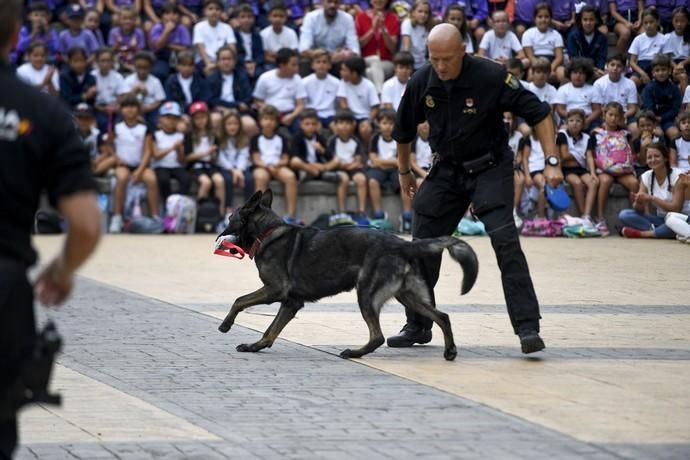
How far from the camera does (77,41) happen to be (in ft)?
59.9

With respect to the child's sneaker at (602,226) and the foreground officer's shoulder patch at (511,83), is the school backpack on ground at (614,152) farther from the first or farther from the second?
the foreground officer's shoulder patch at (511,83)

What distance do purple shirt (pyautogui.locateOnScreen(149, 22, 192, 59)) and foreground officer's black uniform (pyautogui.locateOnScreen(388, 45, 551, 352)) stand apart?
10583mm

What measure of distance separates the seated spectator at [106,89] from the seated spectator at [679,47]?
6994 mm

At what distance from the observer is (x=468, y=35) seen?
692 inches

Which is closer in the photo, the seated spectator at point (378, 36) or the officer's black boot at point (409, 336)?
the officer's black boot at point (409, 336)

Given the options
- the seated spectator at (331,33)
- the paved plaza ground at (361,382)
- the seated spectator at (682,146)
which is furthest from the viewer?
the seated spectator at (331,33)

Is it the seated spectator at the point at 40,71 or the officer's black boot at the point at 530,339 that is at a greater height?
the seated spectator at the point at 40,71

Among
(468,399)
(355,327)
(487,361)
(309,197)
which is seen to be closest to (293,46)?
(309,197)

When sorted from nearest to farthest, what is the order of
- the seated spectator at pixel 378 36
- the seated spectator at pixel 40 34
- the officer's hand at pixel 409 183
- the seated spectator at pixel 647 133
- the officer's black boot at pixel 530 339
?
the officer's black boot at pixel 530 339, the officer's hand at pixel 409 183, the seated spectator at pixel 647 133, the seated spectator at pixel 40 34, the seated spectator at pixel 378 36

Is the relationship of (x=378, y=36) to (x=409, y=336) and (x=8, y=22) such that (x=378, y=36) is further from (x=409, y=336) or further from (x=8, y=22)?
(x=8, y=22)

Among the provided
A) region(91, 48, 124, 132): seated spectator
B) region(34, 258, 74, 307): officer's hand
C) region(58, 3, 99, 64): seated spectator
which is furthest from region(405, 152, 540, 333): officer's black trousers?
region(58, 3, 99, 64): seated spectator

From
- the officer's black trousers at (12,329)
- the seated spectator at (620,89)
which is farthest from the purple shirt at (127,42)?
the officer's black trousers at (12,329)

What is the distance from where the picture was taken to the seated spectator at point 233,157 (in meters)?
17.4

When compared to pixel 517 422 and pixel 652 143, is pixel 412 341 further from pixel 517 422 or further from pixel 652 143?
pixel 652 143
